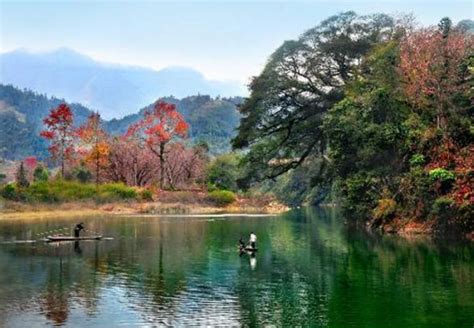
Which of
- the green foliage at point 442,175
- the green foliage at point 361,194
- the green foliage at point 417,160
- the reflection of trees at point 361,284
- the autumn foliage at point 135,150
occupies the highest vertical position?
the autumn foliage at point 135,150

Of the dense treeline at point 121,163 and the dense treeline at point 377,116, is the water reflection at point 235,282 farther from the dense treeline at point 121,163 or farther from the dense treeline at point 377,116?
the dense treeline at point 121,163

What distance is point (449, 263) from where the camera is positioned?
2953 cm

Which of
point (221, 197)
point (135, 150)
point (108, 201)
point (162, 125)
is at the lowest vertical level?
point (108, 201)

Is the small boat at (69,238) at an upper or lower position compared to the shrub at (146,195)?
lower

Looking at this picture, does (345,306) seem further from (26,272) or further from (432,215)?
(432,215)

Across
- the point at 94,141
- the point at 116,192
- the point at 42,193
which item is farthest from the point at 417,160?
the point at 94,141

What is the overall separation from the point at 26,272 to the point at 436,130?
26.6m

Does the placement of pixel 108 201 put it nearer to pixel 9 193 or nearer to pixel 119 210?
pixel 119 210

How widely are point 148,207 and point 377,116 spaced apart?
34720mm

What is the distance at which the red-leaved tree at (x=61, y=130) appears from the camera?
74688 millimetres

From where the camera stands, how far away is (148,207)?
73.2m

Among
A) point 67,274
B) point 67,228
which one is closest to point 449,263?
point 67,274

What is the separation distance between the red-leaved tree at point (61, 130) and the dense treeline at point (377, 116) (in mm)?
27178

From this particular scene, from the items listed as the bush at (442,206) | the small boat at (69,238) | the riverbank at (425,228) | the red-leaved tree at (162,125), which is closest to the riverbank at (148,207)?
the red-leaved tree at (162,125)
